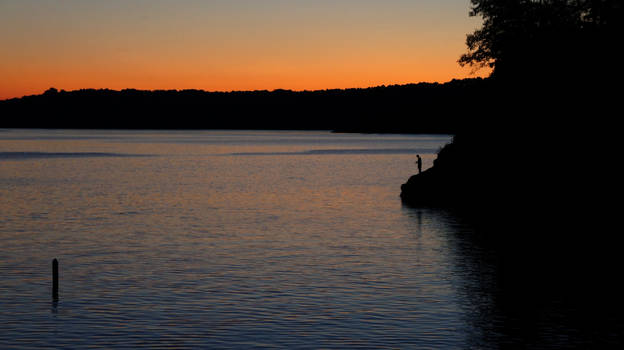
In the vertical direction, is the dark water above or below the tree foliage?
below

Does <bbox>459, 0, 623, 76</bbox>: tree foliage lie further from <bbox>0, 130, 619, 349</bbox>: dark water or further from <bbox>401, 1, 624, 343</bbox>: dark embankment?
<bbox>0, 130, 619, 349</bbox>: dark water

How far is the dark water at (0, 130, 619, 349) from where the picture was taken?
84.0 feet

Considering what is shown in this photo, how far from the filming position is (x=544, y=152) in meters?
56.0

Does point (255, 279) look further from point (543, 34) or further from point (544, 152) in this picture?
point (543, 34)

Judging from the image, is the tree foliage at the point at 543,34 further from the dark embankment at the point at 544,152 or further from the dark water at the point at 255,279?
the dark water at the point at 255,279

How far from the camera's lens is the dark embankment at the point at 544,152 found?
45094 mm

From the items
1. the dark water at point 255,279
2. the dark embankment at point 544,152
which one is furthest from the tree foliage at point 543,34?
the dark water at point 255,279

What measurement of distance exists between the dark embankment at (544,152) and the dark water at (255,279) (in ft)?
10.4

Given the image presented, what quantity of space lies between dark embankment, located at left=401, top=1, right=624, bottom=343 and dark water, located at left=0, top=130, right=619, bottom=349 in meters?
3.16

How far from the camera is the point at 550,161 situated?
182 feet

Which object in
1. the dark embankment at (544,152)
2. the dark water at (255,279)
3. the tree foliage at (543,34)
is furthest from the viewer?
the tree foliage at (543,34)

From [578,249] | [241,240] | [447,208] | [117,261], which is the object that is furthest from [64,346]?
[447,208]

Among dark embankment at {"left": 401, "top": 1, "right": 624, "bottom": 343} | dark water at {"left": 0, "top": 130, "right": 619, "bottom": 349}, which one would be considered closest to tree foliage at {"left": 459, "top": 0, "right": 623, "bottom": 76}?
dark embankment at {"left": 401, "top": 1, "right": 624, "bottom": 343}

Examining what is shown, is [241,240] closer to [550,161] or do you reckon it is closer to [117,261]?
[117,261]
